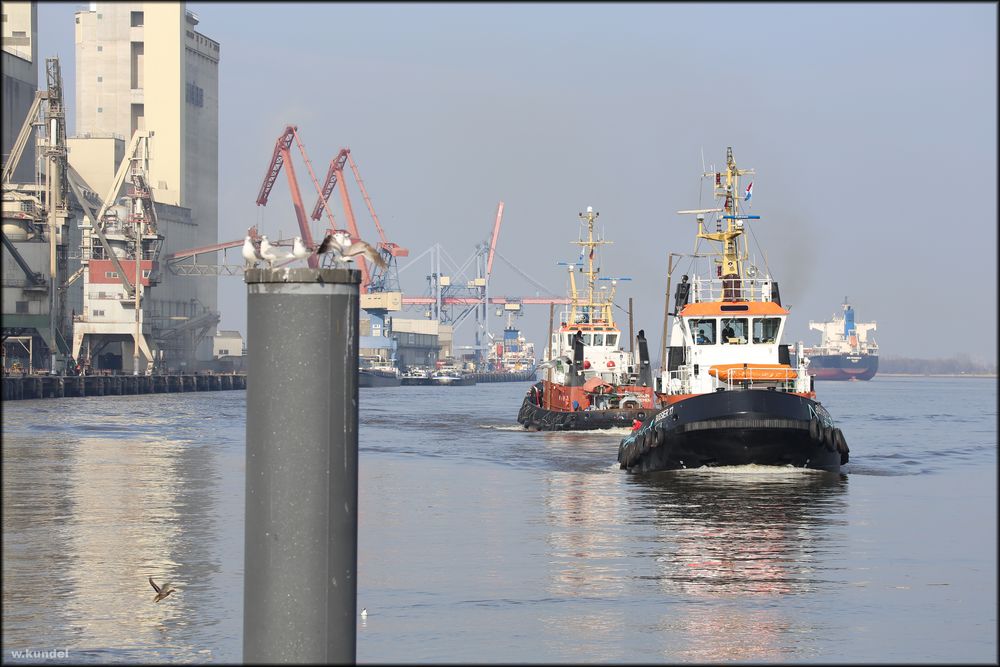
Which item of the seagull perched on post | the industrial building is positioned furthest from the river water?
the industrial building

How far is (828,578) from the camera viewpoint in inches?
791

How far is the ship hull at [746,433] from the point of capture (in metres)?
37.2

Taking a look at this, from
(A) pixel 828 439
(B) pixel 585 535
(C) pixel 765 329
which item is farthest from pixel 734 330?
(B) pixel 585 535

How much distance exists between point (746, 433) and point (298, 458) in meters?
29.6

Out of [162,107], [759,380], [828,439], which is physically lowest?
[828,439]

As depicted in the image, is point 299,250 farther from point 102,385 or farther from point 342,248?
point 102,385

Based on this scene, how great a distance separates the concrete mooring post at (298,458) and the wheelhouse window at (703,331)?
3246cm

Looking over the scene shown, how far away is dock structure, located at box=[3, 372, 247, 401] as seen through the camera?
96281 millimetres

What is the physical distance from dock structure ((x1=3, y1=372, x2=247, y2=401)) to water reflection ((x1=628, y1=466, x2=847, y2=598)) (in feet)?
184

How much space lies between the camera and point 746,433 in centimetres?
3738

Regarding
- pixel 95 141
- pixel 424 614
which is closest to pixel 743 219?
pixel 424 614

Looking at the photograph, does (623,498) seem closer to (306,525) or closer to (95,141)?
(306,525)

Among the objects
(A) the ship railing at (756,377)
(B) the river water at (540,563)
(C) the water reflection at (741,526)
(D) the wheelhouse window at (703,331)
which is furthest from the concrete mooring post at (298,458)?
(D) the wheelhouse window at (703,331)

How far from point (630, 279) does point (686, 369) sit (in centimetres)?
3523
